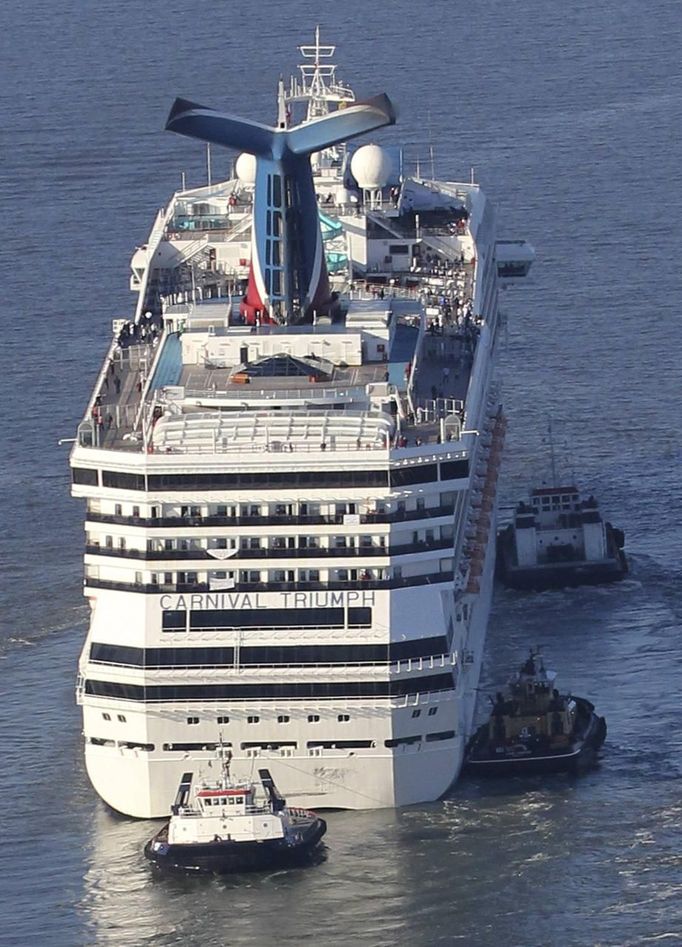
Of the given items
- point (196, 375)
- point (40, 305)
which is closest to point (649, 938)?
point (196, 375)

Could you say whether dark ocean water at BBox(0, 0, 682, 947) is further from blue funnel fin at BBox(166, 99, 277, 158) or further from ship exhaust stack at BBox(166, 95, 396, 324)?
blue funnel fin at BBox(166, 99, 277, 158)

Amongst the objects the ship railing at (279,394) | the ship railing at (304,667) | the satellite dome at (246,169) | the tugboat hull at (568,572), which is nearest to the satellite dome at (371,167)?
the satellite dome at (246,169)

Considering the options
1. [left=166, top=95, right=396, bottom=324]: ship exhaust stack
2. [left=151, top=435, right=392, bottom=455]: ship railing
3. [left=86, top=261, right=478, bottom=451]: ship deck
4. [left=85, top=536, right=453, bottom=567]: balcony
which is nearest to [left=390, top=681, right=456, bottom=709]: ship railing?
[left=85, top=536, right=453, bottom=567]: balcony

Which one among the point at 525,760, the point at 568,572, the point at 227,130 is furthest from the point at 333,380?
the point at 568,572

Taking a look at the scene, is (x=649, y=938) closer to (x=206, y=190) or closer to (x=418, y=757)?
(x=418, y=757)

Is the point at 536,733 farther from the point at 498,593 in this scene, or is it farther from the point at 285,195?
the point at 285,195

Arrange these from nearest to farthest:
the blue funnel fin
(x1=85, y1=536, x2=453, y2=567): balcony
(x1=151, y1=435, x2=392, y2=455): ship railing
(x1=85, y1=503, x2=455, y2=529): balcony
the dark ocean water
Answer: the dark ocean water < (x1=85, y1=503, x2=455, y2=529): balcony < (x1=85, y1=536, x2=453, y2=567): balcony < (x1=151, y1=435, x2=392, y2=455): ship railing < the blue funnel fin

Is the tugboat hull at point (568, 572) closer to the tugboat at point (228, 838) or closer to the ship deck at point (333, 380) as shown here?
the ship deck at point (333, 380)
